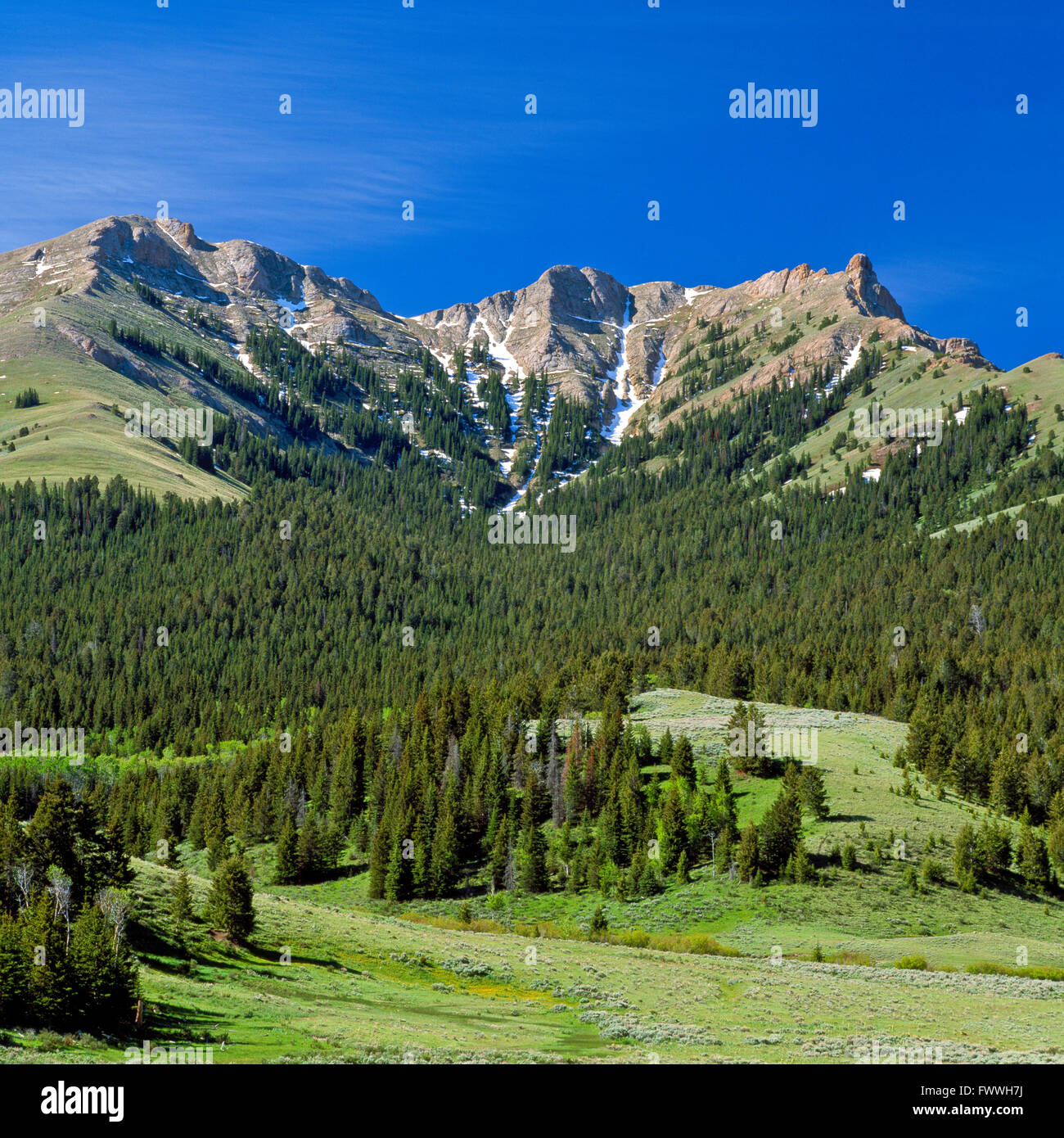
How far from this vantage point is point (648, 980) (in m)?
50.5

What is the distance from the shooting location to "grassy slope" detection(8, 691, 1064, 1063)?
3344cm

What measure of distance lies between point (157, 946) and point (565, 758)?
70.6 metres

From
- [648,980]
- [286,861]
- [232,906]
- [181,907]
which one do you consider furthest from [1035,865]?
[286,861]

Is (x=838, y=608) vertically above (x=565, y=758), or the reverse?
(x=838, y=608)

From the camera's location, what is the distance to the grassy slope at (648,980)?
33438 mm

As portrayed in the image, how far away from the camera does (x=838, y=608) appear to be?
198625 mm

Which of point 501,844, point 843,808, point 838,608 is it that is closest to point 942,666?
point 838,608

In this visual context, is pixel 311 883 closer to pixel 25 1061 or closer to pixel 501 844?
pixel 501 844

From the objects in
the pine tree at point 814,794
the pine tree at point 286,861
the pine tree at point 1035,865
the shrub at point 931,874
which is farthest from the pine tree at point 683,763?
the pine tree at point 286,861
